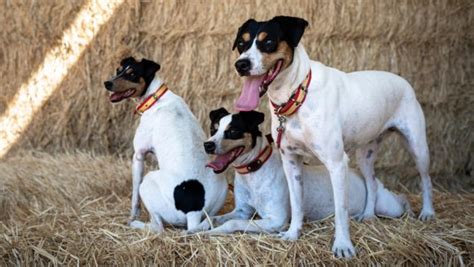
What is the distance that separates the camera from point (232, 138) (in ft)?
13.7

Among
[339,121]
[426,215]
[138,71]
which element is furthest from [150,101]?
[426,215]

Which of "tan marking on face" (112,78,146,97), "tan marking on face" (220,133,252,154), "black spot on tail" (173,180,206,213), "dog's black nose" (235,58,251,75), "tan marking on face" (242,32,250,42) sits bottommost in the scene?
"black spot on tail" (173,180,206,213)

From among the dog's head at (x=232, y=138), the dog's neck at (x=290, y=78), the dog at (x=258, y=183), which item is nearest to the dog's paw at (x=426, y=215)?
the dog at (x=258, y=183)

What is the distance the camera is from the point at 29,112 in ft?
20.6

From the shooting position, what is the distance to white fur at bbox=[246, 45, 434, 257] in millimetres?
3861

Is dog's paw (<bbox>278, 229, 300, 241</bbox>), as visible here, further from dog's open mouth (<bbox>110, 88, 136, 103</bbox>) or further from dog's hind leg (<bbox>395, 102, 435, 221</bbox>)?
dog's open mouth (<bbox>110, 88, 136, 103</bbox>)

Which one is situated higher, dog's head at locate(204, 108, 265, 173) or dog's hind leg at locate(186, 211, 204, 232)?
dog's head at locate(204, 108, 265, 173)

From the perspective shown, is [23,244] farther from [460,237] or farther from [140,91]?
[460,237]

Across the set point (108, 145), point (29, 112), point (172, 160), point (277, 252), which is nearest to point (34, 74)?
point (29, 112)

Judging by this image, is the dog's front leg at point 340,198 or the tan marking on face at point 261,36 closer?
the tan marking on face at point 261,36

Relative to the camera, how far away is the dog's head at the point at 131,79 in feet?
15.4

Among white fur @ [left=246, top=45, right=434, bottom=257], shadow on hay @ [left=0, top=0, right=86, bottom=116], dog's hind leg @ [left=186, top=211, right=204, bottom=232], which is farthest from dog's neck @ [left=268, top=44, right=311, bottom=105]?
shadow on hay @ [left=0, top=0, right=86, bottom=116]

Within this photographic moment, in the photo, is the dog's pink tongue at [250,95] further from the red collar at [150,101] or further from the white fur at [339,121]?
the red collar at [150,101]

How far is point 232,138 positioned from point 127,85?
0.92 m
